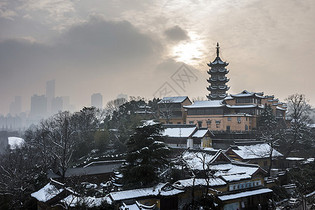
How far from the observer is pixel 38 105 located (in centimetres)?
19175

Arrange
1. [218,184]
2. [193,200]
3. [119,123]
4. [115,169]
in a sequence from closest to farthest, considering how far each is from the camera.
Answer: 1. [193,200]
2. [218,184]
3. [115,169]
4. [119,123]

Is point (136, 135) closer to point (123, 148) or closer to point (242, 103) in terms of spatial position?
point (123, 148)

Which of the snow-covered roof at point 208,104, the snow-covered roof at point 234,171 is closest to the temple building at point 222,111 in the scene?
the snow-covered roof at point 208,104

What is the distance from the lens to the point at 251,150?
26.2 meters

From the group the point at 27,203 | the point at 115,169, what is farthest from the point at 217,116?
the point at 27,203

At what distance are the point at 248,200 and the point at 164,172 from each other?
635 centimetres

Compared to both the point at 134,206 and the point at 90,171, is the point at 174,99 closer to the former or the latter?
the point at 90,171

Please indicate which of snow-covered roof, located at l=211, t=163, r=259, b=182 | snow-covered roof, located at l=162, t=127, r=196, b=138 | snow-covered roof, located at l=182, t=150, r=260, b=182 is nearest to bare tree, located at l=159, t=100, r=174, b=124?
snow-covered roof, located at l=162, t=127, r=196, b=138

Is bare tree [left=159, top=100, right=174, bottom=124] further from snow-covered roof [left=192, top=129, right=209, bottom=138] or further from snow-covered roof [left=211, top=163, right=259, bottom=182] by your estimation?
snow-covered roof [left=211, top=163, right=259, bottom=182]

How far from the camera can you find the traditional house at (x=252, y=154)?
24922 millimetres

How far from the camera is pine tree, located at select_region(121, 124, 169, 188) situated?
16.9 metres

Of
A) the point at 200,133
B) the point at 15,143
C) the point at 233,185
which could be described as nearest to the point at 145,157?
the point at 233,185

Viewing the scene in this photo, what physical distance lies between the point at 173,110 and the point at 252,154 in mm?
20584

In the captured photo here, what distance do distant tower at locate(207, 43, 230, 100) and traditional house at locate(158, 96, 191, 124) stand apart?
7.75 m
